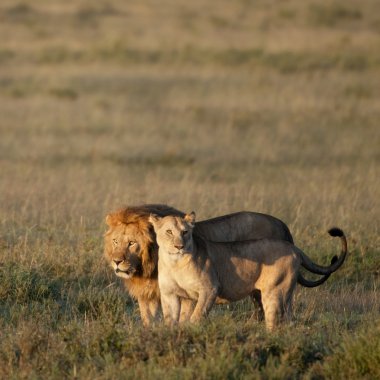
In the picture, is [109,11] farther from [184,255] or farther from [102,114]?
[184,255]

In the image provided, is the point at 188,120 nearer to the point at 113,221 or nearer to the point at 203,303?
the point at 113,221

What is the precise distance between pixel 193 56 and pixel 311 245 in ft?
57.1

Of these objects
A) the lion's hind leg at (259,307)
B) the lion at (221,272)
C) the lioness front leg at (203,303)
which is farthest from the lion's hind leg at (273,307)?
the lion's hind leg at (259,307)

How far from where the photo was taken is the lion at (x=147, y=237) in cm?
644

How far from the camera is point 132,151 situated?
1593 cm

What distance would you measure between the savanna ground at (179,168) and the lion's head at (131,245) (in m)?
0.33

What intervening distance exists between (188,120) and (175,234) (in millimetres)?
12594

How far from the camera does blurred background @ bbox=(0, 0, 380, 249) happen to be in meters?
11.5

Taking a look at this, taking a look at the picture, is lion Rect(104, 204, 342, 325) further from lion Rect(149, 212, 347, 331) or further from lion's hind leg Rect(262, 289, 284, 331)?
lion's hind leg Rect(262, 289, 284, 331)

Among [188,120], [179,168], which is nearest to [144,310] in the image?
[179,168]

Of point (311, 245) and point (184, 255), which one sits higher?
point (184, 255)

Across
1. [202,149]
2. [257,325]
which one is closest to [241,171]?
[202,149]

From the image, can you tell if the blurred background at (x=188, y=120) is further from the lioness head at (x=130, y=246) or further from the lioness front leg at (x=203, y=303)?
the lioness front leg at (x=203, y=303)

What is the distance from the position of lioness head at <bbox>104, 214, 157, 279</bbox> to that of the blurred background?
9.45 ft
